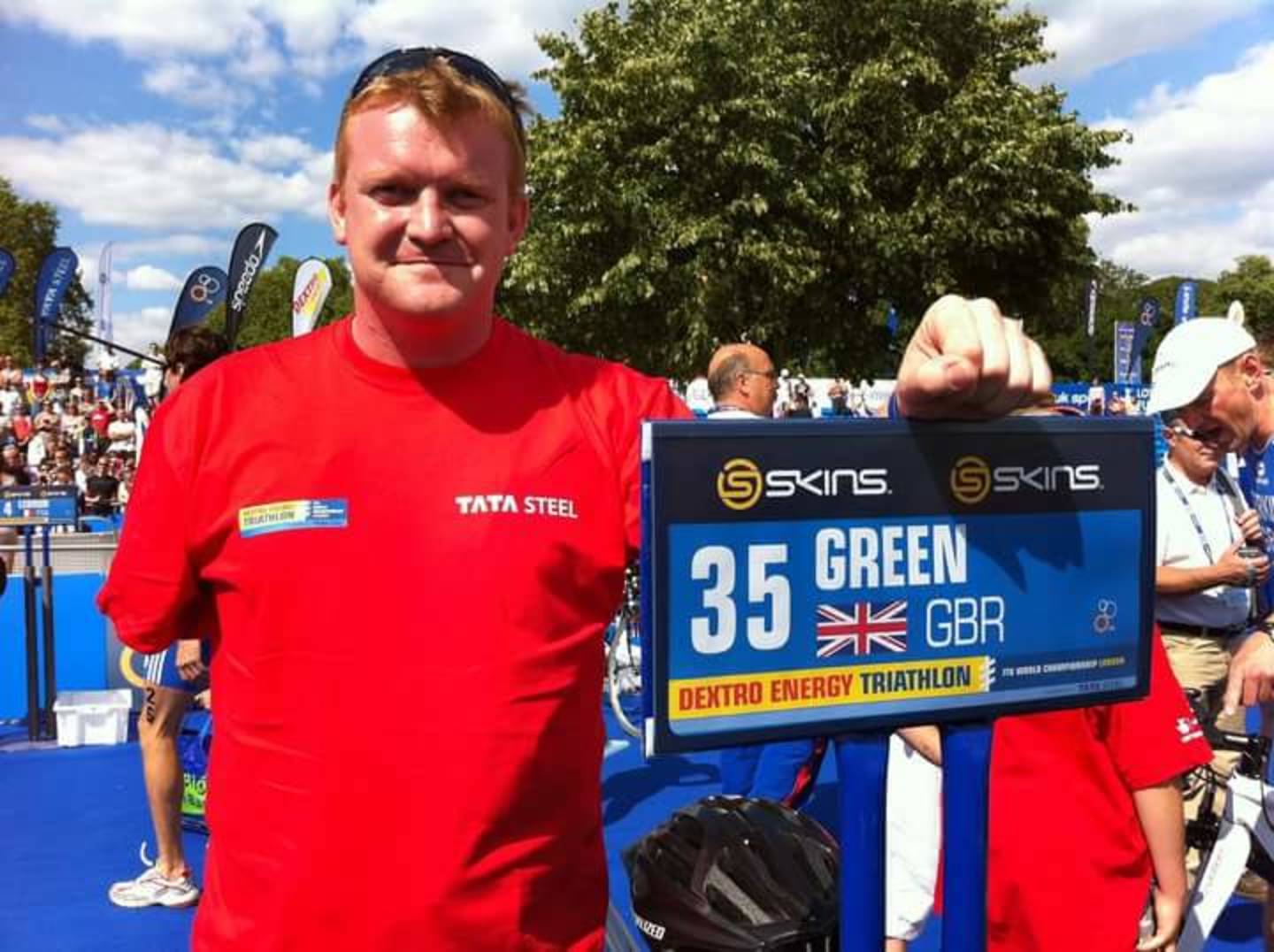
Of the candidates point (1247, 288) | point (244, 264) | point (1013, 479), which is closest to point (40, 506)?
point (1013, 479)

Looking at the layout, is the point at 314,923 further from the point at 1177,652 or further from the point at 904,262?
the point at 904,262

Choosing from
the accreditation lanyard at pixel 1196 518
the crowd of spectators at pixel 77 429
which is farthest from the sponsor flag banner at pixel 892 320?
the accreditation lanyard at pixel 1196 518

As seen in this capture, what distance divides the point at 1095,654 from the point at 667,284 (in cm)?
1632

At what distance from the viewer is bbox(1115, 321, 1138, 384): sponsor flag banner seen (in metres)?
28.4

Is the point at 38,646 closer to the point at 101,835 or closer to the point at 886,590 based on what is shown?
the point at 101,835

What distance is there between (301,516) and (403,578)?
5.8 inches

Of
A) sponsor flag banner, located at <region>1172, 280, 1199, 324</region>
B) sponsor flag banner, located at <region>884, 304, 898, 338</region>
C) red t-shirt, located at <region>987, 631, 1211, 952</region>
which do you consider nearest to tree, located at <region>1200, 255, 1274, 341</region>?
sponsor flag banner, located at <region>1172, 280, 1199, 324</region>

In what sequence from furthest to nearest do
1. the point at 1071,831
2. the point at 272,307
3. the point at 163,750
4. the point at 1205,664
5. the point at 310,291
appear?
the point at 272,307 → the point at 310,291 → the point at 163,750 → the point at 1205,664 → the point at 1071,831

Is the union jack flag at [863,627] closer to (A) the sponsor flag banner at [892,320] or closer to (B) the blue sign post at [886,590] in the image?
(B) the blue sign post at [886,590]

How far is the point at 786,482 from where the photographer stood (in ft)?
3.57

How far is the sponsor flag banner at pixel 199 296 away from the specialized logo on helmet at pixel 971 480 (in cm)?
1478

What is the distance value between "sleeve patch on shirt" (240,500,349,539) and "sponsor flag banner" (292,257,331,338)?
10.3m

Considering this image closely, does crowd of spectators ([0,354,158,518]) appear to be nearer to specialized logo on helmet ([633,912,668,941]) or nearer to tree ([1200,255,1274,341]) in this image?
specialized logo on helmet ([633,912,668,941])

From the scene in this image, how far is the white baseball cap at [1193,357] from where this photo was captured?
10.6ft
